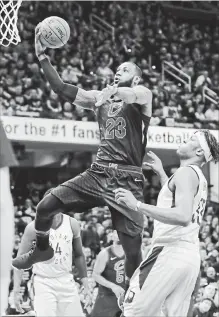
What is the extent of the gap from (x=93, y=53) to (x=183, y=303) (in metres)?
14.4

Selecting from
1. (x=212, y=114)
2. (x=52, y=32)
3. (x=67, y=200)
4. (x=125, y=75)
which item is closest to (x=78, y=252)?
(x=67, y=200)

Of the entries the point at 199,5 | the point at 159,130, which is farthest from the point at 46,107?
the point at 199,5

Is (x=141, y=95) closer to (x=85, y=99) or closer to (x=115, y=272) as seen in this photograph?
(x=85, y=99)

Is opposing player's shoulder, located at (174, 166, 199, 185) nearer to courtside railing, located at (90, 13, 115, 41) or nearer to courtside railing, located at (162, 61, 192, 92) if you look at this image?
courtside railing, located at (162, 61, 192, 92)

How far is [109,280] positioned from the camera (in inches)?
340

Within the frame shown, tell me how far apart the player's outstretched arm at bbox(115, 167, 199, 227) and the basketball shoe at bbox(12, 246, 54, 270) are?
4.80 ft

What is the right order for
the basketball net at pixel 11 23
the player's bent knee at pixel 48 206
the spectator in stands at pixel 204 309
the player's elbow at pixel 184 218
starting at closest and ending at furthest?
the player's elbow at pixel 184 218
the player's bent knee at pixel 48 206
the basketball net at pixel 11 23
the spectator in stands at pixel 204 309

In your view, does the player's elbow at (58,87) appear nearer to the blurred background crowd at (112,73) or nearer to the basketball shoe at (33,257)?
→ the basketball shoe at (33,257)

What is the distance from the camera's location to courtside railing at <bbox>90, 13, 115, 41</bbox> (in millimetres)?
20578

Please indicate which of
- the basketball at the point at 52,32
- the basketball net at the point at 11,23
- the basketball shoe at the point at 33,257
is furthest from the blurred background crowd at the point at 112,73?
the basketball at the point at 52,32

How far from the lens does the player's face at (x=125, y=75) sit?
642cm

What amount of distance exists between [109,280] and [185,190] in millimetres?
3691

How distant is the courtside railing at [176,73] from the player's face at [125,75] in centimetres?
1319

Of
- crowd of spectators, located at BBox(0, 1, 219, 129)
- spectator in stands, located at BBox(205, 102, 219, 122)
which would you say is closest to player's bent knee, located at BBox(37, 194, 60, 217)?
crowd of spectators, located at BBox(0, 1, 219, 129)
